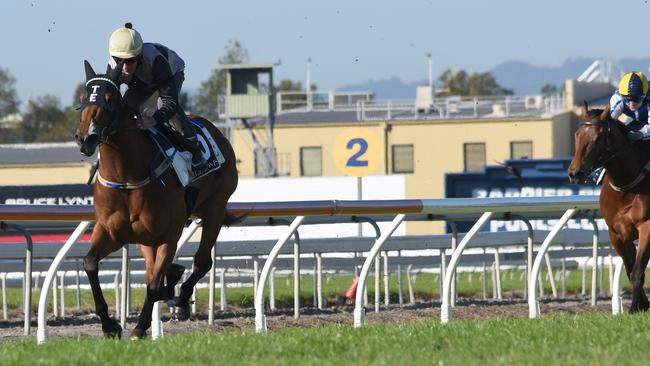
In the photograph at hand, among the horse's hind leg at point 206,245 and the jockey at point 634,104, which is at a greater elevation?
the jockey at point 634,104

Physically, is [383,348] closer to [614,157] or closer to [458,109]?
[614,157]

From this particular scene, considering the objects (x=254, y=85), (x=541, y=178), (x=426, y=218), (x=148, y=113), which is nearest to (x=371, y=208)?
(x=426, y=218)

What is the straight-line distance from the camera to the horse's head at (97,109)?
27.6 ft

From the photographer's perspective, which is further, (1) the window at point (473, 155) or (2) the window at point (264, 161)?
(2) the window at point (264, 161)

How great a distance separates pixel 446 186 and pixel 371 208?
19333mm

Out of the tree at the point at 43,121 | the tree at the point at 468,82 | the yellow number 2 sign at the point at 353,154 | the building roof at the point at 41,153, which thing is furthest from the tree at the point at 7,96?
the yellow number 2 sign at the point at 353,154

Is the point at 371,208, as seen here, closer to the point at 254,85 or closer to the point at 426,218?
the point at 426,218

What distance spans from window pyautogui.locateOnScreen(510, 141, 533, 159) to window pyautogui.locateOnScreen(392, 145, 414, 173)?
3.28m

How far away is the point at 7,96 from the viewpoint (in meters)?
93.4

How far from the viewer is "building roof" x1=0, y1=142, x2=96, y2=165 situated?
41.2 m

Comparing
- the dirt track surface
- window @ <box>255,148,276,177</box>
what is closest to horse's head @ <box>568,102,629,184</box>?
the dirt track surface

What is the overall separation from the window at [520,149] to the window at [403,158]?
10.8 feet

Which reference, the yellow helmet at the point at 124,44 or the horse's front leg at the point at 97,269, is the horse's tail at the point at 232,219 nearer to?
the horse's front leg at the point at 97,269

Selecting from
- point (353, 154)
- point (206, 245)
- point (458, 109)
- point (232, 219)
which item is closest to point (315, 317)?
point (232, 219)
